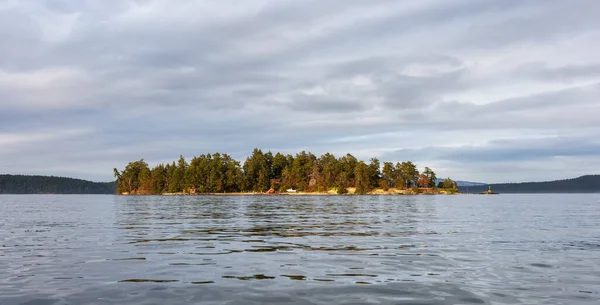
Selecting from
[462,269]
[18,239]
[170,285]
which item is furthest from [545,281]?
[18,239]

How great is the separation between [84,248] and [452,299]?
65.5 ft

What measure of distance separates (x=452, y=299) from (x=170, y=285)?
9.03 meters

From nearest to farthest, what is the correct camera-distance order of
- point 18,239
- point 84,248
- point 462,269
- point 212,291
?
point 212,291, point 462,269, point 84,248, point 18,239

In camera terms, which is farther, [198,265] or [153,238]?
[153,238]

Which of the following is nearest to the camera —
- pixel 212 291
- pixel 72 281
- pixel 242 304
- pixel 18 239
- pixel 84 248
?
pixel 242 304

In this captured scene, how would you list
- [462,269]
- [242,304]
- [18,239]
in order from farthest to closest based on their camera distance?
[18,239] < [462,269] < [242,304]

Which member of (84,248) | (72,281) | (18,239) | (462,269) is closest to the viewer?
(72,281)

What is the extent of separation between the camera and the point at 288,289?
49.5 feet

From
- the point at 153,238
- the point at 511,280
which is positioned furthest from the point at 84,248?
the point at 511,280

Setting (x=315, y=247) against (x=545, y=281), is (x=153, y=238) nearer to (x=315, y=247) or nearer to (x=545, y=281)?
(x=315, y=247)

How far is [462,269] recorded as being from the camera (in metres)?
18.8

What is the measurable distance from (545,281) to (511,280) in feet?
3.83

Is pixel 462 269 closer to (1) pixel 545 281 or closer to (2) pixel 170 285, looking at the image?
(1) pixel 545 281

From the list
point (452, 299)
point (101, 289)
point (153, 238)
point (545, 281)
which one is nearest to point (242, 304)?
point (101, 289)
